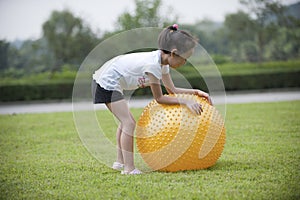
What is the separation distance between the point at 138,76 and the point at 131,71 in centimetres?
9

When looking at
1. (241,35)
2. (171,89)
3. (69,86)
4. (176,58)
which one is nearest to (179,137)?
(171,89)

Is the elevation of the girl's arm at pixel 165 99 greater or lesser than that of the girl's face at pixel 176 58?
lesser

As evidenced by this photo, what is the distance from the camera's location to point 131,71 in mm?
4992

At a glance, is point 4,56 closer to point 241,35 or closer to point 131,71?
point 241,35

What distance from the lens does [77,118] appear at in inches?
278

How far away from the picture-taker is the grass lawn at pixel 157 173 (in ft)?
14.0

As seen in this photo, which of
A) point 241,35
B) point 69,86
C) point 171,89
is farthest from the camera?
point 241,35

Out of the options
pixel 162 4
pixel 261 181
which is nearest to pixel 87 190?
pixel 261 181

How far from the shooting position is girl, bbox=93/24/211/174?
4844 millimetres

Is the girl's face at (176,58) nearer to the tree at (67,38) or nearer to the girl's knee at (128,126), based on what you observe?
the girl's knee at (128,126)

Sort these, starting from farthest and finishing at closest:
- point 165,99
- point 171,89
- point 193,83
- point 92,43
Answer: point 92,43
point 193,83
point 171,89
point 165,99

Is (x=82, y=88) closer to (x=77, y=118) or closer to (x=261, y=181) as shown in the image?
(x=77, y=118)

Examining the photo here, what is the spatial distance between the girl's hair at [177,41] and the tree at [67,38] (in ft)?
74.3

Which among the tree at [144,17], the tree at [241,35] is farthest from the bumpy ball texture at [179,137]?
the tree at [241,35]
